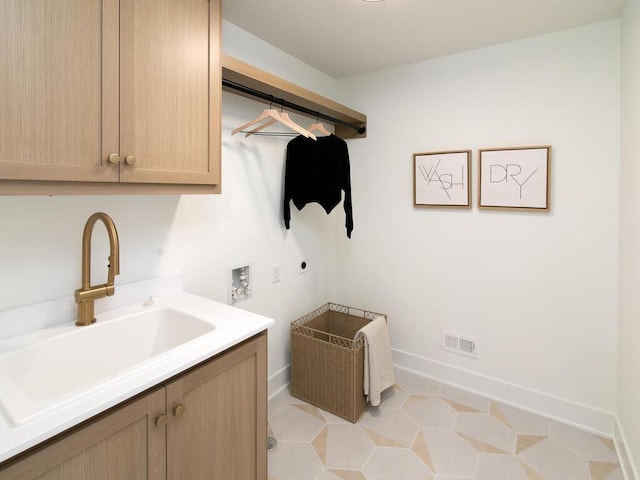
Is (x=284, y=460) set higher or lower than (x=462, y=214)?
lower

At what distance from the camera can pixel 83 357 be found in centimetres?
130

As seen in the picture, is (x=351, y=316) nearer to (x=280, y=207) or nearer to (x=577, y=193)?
(x=280, y=207)

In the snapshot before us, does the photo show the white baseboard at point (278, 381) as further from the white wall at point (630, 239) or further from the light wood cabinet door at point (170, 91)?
the white wall at point (630, 239)

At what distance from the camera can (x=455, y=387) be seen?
250 cm

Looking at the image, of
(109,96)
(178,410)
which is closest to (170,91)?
(109,96)

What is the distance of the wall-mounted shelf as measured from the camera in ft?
5.62

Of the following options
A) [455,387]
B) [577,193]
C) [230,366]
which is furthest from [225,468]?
[577,193]

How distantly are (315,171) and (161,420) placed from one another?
165 centimetres

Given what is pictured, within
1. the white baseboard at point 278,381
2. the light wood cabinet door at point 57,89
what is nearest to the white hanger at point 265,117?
the light wood cabinet door at point 57,89

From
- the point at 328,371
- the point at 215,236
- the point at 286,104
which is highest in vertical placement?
the point at 286,104

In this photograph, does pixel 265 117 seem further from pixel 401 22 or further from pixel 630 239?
pixel 630 239

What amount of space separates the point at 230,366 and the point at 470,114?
206 centimetres

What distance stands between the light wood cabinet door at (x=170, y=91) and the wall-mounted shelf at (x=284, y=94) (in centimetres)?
20

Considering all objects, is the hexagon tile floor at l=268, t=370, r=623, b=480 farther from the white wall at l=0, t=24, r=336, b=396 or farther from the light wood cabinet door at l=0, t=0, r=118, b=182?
the light wood cabinet door at l=0, t=0, r=118, b=182
